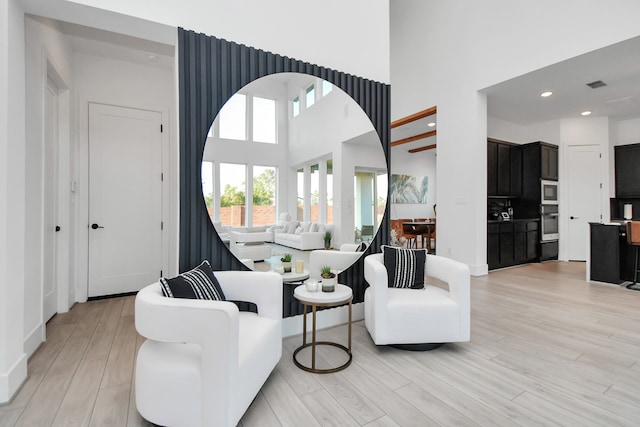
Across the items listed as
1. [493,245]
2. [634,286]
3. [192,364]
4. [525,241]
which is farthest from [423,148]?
[192,364]

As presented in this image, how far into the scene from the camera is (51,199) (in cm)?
309

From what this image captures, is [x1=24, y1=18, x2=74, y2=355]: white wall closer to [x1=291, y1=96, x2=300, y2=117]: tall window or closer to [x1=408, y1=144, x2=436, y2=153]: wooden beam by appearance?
[x1=291, y1=96, x2=300, y2=117]: tall window

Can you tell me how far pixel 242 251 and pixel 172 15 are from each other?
1854 millimetres

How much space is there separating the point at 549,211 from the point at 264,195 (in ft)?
21.3

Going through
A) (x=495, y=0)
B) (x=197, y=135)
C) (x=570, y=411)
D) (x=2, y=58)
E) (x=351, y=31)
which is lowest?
(x=570, y=411)

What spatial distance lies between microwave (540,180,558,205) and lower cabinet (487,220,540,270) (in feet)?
1.67

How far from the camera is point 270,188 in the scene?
272cm

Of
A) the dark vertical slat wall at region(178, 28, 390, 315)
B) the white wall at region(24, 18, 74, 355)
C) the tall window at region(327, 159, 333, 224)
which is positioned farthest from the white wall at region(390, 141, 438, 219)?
the white wall at region(24, 18, 74, 355)

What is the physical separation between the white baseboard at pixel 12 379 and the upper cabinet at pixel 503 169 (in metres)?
6.60

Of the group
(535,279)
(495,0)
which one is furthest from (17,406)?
(495,0)

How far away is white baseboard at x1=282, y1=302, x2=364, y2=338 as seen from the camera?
8.89 ft

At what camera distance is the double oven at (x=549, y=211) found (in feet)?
20.7

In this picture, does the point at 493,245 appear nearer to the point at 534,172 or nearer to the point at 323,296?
the point at 534,172

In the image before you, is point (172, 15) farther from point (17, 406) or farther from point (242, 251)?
point (17, 406)
